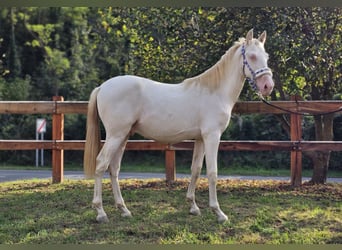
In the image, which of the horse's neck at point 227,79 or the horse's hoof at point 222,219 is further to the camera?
the horse's neck at point 227,79

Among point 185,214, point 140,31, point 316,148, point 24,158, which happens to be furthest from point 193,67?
point 24,158

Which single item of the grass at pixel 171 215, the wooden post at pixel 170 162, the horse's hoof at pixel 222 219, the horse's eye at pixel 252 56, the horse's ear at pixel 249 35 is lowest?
the grass at pixel 171 215

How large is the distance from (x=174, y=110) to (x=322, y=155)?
3.45 m

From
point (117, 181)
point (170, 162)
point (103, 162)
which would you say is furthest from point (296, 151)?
point (103, 162)

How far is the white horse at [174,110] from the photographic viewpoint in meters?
4.85

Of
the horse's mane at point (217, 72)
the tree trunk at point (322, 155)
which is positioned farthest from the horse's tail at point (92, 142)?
the tree trunk at point (322, 155)

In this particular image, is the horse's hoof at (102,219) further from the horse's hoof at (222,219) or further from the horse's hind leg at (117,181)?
the horse's hoof at (222,219)

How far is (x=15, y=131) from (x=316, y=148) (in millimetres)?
12819

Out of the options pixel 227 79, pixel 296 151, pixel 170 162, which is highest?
pixel 227 79

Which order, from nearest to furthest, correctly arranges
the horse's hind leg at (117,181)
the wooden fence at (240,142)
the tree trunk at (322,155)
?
the horse's hind leg at (117,181) < the wooden fence at (240,142) < the tree trunk at (322,155)

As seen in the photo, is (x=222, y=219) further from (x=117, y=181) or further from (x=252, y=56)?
(x=252, y=56)

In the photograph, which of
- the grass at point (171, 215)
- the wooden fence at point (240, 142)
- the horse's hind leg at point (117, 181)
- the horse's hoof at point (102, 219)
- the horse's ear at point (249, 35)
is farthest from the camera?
the wooden fence at point (240, 142)

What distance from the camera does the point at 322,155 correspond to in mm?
7254

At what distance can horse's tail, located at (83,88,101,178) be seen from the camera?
16.4 feet
